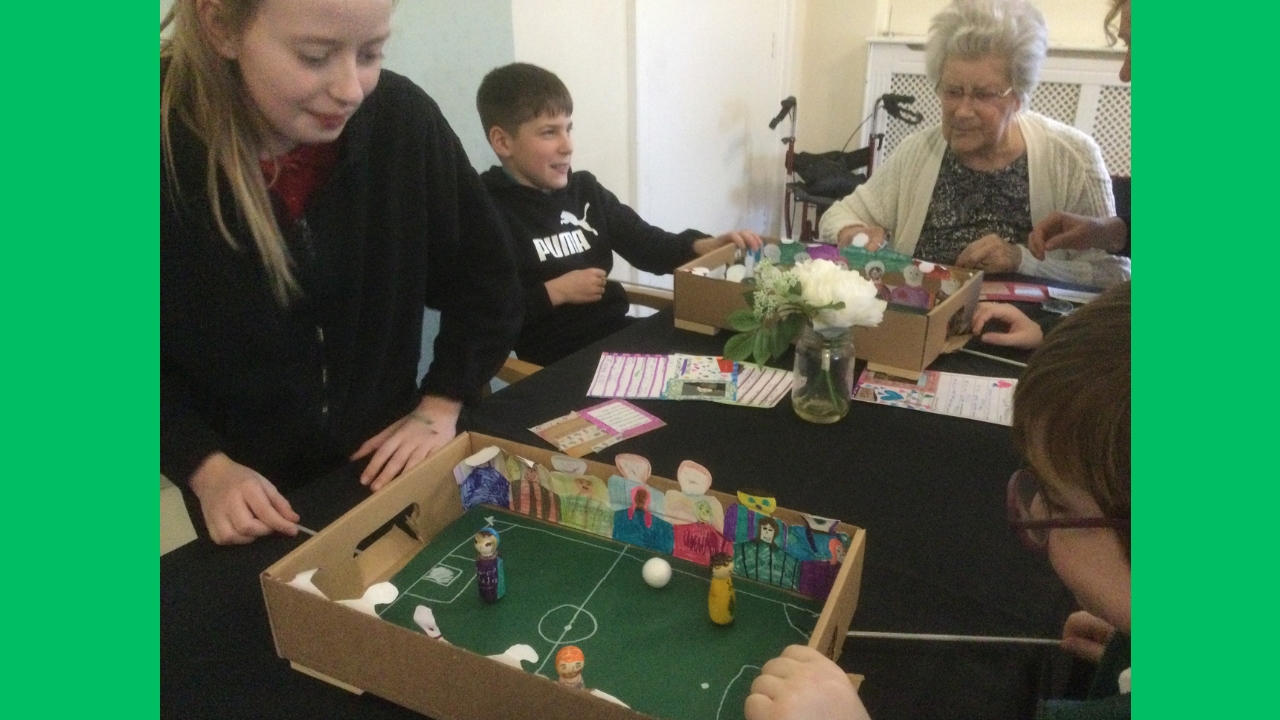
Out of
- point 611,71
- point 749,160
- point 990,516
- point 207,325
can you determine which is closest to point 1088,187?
point 990,516

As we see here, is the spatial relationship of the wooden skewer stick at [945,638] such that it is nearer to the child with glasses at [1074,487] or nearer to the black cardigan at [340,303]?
the child with glasses at [1074,487]

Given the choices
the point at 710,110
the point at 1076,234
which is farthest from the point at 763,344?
the point at 710,110

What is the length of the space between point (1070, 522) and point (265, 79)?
0.93 meters

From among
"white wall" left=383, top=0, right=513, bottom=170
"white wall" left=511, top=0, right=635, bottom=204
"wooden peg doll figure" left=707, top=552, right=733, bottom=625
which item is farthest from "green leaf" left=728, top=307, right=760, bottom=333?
"white wall" left=511, top=0, right=635, bottom=204

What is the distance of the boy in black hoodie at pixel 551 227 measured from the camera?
2025 millimetres

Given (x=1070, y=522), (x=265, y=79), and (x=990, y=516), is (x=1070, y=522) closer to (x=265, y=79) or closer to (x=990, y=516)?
(x=990, y=516)

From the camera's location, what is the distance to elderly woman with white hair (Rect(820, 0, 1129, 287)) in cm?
200

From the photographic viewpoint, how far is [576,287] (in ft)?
6.66

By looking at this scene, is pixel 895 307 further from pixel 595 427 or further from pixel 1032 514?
pixel 1032 514

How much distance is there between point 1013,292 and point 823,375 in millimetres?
808

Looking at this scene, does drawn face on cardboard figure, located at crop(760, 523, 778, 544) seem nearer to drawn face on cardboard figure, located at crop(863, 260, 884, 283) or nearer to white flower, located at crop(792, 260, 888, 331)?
white flower, located at crop(792, 260, 888, 331)

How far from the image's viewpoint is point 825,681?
70cm

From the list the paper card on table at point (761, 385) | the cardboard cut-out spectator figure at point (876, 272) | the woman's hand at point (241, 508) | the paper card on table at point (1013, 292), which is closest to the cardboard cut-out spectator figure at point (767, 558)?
the paper card on table at point (761, 385)

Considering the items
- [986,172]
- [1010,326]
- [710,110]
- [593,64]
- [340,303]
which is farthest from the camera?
[710,110]
